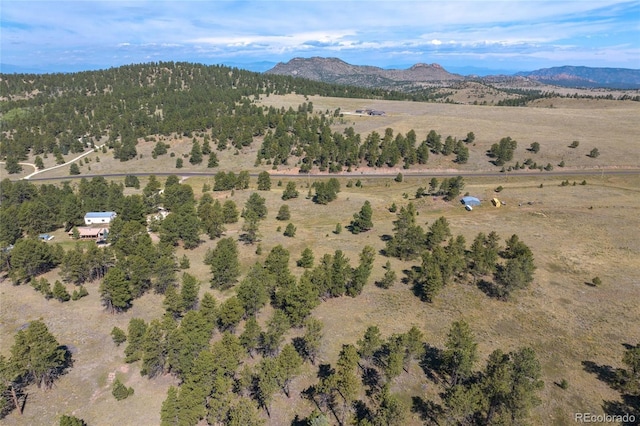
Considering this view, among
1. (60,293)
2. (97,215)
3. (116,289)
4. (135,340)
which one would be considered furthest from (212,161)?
(135,340)

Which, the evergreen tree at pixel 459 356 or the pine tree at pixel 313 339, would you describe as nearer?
the evergreen tree at pixel 459 356

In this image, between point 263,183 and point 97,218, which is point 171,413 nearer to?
point 97,218

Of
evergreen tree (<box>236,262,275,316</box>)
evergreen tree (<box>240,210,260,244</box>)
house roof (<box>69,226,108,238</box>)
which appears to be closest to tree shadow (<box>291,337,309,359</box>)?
evergreen tree (<box>236,262,275,316</box>)

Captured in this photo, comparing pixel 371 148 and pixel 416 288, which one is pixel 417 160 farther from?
pixel 416 288

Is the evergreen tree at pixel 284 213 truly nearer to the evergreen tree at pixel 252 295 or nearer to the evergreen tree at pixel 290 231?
the evergreen tree at pixel 290 231

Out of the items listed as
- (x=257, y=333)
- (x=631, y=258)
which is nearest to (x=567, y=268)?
(x=631, y=258)

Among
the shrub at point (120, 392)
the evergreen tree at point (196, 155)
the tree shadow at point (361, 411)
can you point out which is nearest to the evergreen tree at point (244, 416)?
the tree shadow at point (361, 411)
